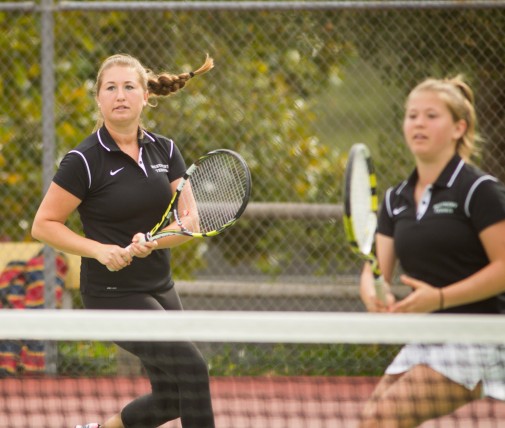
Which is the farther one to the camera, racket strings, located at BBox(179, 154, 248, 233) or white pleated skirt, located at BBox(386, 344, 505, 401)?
racket strings, located at BBox(179, 154, 248, 233)

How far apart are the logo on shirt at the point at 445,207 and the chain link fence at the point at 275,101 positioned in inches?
117

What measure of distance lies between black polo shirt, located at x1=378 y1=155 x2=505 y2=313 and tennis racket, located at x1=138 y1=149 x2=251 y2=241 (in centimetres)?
85

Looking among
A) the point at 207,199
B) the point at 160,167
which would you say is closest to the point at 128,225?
the point at 160,167

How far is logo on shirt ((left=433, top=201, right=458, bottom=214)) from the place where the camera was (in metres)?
2.98

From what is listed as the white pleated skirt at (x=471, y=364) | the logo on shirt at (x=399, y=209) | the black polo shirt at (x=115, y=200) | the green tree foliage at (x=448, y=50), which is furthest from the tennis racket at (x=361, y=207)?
the green tree foliage at (x=448, y=50)

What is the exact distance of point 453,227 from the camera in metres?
2.97

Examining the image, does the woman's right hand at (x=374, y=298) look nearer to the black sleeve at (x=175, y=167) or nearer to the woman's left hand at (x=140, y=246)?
the woman's left hand at (x=140, y=246)

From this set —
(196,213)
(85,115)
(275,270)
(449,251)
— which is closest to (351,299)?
(275,270)

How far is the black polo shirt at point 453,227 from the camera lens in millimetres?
2936

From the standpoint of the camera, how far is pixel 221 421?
16.6 ft

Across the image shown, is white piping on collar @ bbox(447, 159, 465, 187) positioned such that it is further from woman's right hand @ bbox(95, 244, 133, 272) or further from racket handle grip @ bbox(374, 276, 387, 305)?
woman's right hand @ bbox(95, 244, 133, 272)

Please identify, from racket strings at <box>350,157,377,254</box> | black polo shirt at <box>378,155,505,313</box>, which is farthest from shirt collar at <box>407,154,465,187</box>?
racket strings at <box>350,157,377,254</box>

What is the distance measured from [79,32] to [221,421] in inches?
106

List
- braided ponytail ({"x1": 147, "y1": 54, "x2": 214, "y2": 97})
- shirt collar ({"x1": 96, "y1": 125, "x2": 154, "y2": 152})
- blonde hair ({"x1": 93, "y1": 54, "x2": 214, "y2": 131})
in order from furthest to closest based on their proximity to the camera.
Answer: braided ponytail ({"x1": 147, "y1": 54, "x2": 214, "y2": 97}), blonde hair ({"x1": 93, "y1": 54, "x2": 214, "y2": 131}), shirt collar ({"x1": 96, "y1": 125, "x2": 154, "y2": 152})
